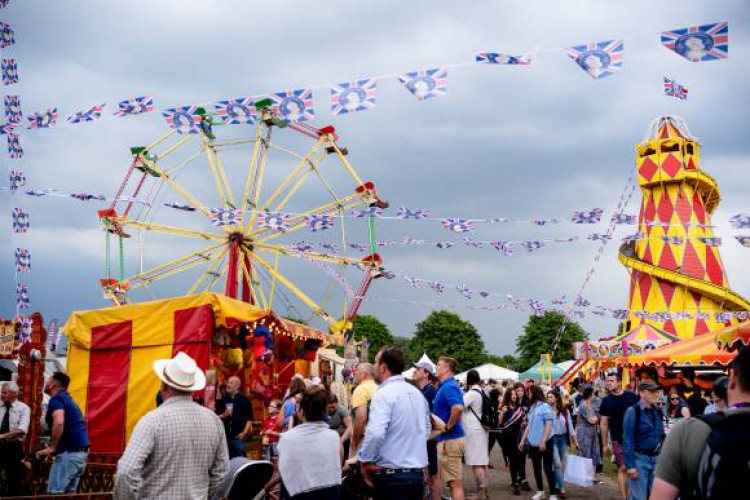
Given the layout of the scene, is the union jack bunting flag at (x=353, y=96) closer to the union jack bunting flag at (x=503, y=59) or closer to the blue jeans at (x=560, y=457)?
the union jack bunting flag at (x=503, y=59)

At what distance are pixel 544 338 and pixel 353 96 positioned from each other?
55.1 meters

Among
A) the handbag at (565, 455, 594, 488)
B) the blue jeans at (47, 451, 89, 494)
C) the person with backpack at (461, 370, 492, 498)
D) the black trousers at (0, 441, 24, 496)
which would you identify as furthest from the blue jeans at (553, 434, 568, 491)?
the black trousers at (0, 441, 24, 496)

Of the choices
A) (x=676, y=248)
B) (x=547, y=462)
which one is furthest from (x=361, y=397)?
(x=676, y=248)

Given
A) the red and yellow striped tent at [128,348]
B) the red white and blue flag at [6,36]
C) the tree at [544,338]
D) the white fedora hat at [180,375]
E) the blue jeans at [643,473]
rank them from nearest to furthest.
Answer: the white fedora hat at [180,375]
the blue jeans at [643,473]
the red and yellow striped tent at [128,348]
the red white and blue flag at [6,36]
the tree at [544,338]

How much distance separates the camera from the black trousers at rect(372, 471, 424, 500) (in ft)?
15.7

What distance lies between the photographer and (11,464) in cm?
768

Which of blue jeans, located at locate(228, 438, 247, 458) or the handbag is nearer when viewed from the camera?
blue jeans, located at locate(228, 438, 247, 458)

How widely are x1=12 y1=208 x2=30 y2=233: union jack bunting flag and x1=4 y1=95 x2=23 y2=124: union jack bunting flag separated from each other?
3.64m

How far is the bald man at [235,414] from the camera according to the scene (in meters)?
8.37

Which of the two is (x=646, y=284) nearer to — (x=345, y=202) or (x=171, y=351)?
(x=345, y=202)

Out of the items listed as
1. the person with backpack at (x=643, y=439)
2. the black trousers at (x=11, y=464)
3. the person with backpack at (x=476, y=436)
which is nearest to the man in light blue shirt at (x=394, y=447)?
the person with backpack at (x=643, y=439)

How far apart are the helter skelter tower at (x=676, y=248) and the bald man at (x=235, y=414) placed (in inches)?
960

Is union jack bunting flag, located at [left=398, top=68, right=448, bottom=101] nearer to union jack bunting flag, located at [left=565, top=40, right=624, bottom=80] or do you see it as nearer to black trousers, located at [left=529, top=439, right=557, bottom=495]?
union jack bunting flag, located at [left=565, top=40, right=624, bottom=80]

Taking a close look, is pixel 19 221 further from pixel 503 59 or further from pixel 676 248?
pixel 676 248
